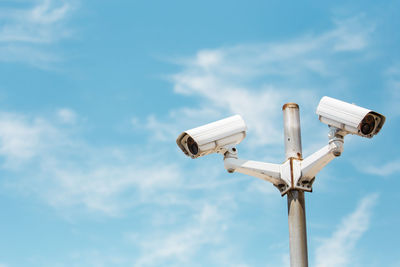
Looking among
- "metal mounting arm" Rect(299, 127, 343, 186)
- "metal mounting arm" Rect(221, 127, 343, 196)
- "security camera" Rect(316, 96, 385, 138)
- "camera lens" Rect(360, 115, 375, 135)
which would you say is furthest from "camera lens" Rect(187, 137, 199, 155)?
"camera lens" Rect(360, 115, 375, 135)

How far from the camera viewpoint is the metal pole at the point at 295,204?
9.33 m

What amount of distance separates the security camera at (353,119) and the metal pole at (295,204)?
0.62 meters

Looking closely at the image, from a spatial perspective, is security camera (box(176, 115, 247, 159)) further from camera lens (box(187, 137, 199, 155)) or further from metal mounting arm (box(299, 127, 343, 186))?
metal mounting arm (box(299, 127, 343, 186))

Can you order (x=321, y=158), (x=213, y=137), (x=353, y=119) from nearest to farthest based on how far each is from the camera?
(x=353, y=119) < (x=321, y=158) < (x=213, y=137)

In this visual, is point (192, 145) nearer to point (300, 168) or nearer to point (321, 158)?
point (300, 168)

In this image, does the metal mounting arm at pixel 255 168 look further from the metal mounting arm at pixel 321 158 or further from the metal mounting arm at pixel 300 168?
the metal mounting arm at pixel 321 158

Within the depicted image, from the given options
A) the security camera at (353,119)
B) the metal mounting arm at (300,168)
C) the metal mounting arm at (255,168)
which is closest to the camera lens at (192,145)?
the metal mounting arm at (255,168)

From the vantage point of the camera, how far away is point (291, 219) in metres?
9.70

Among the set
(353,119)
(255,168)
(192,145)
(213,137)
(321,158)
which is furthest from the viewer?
(192,145)

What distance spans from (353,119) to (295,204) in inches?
60.7

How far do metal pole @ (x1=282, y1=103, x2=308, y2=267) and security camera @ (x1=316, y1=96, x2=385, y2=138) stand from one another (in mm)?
624

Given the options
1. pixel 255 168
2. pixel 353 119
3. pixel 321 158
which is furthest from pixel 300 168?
pixel 353 119

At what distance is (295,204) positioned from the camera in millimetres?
9781

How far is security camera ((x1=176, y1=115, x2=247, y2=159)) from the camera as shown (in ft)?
34.2
